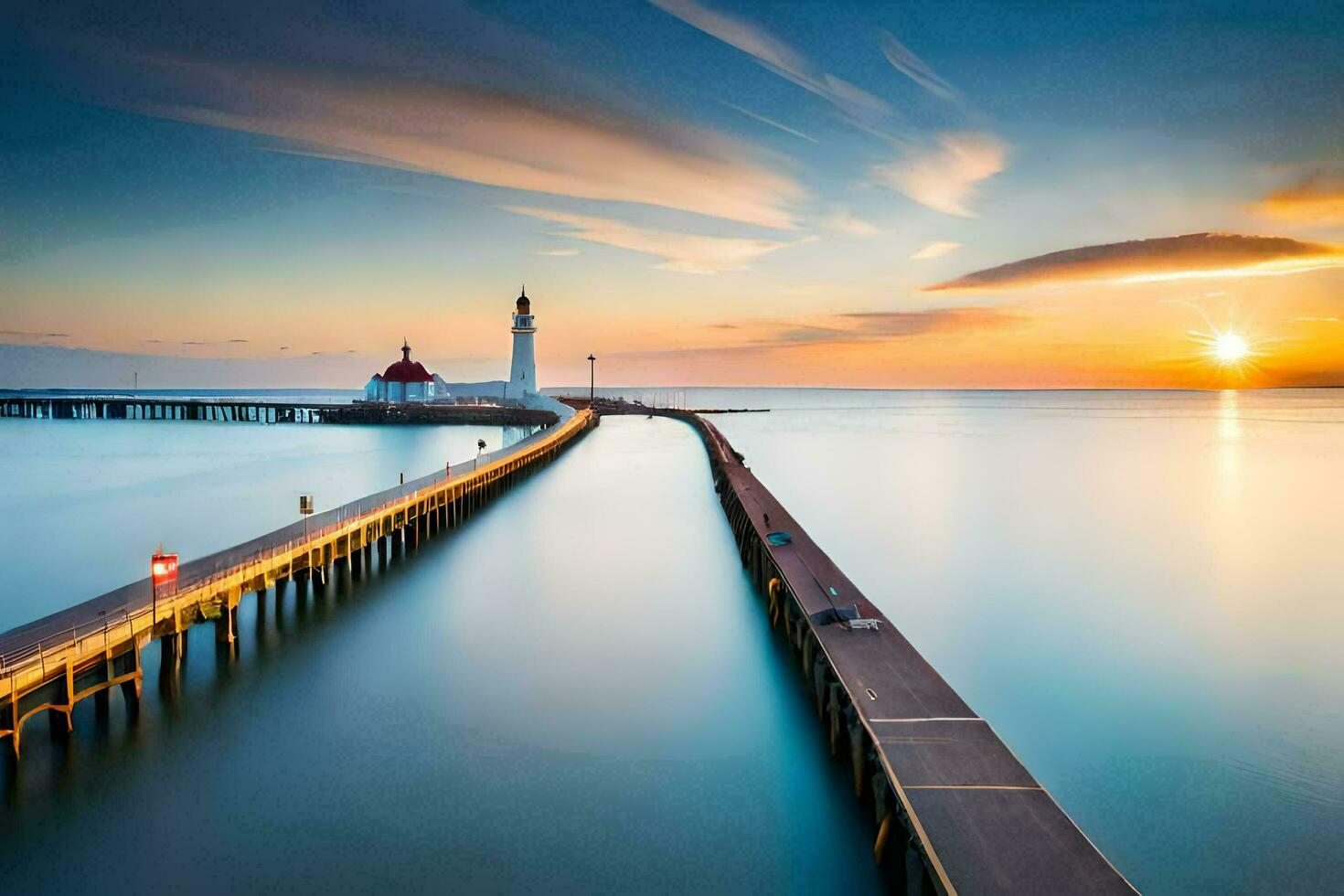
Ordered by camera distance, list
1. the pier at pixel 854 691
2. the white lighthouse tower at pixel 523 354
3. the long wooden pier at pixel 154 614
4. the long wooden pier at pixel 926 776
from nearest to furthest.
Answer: the long wooden pier at pixel 926 776 < the pier at pixel 854 691 < the long wooden pier at pixel 154 614 < the white lighthouse tower at pixel 523 354

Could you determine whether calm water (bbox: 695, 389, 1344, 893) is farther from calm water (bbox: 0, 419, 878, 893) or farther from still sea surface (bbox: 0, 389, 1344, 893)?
calm water (bbox: 0, 419, 878, 893)

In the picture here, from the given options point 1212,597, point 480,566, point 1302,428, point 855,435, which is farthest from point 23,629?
point 1302,428

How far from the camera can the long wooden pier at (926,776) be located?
8312 mm

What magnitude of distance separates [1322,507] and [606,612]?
40457mm

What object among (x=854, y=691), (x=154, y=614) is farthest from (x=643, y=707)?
(x=154, y=614)

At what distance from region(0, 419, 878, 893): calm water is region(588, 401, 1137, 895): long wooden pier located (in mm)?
836

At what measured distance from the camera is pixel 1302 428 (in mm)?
107938

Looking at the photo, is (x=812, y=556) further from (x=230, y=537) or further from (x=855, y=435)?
(x=855, y=435)

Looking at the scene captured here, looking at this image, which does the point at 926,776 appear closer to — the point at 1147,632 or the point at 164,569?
the point at 164,569

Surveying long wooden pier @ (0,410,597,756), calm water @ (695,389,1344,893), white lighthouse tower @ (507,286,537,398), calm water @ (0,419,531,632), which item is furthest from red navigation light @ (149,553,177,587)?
white lighthouse tower @ (507,286,537,398)

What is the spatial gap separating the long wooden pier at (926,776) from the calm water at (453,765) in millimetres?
836

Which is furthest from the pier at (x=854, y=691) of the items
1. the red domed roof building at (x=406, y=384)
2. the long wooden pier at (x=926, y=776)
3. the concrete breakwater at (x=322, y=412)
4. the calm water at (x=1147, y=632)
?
the red domed roof building at (x=406, y=384)

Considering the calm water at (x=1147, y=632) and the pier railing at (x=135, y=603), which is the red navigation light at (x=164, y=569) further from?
the calm water at (x=1147, y=632)

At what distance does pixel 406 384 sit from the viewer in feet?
386
